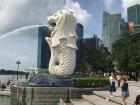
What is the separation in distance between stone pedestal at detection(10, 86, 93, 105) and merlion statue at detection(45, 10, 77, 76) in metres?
10.3

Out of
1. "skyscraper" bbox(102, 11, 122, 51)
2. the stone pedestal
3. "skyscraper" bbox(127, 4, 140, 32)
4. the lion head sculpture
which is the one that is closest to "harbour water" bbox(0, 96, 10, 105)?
the stone pedestal

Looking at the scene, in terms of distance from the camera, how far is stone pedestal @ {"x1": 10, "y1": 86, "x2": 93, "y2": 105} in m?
27.1

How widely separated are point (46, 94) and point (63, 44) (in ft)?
39.8

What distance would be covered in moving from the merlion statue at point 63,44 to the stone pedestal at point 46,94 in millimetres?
10323

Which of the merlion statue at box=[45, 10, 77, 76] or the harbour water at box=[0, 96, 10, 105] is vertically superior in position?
the merlion statue at box=[45, 10, 77, 76]

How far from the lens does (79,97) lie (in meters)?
27.8

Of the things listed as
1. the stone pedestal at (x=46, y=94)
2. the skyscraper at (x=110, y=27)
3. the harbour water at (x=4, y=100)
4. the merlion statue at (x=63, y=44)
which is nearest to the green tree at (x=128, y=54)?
the merlion statue at (x=63, y=44)

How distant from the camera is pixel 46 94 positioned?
1072 inches

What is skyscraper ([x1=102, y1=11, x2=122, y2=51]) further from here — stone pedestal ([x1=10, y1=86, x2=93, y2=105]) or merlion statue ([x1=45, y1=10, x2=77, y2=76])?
stone pedestal ([x1=10, y1=86, x2=93, y2=105])

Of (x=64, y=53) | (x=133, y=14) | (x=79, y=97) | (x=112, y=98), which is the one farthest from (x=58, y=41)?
(x=133, y=14)

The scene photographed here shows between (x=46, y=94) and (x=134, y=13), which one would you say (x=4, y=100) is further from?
(x=134, y=13)

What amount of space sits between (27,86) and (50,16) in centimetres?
1310

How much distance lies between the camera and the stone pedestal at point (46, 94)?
27077mm

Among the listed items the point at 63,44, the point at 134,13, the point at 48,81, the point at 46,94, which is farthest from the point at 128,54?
the point at 134,13
